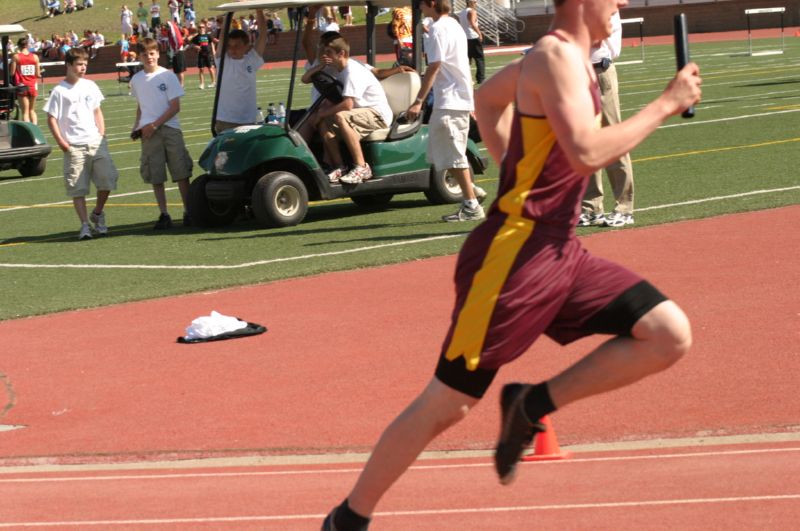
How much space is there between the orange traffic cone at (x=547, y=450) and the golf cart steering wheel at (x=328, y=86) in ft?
27.4

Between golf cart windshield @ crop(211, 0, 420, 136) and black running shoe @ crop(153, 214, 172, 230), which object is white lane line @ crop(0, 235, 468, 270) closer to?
golf cart windshield @ crop(211, 0, 420, 136)

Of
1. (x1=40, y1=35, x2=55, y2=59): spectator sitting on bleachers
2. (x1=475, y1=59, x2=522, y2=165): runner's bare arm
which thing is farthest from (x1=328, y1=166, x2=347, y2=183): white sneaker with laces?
(x1=40, y1=35, x2=55, y2=59): spectator sitting on bleachers

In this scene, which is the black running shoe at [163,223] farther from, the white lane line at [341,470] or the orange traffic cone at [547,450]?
the orange traffic cone at [547,450]

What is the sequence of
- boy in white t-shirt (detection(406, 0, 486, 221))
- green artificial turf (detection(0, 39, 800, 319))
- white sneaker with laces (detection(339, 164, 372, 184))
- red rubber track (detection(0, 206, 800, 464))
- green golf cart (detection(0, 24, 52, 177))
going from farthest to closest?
green golf cart (detection(0, 24, 52, 177))
white sneaker with laces (detection(339, 164, 372, 184))
boy in white t-shirt (detection(406, 0, 486, 221))
green artificial turf (detection(0, 39, 800, 319))
red rubber track (detection(0, 206, 800, 464))

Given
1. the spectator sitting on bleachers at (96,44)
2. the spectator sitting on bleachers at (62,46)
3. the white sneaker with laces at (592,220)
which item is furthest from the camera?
the spectator sitting on bleachers at (96,44)

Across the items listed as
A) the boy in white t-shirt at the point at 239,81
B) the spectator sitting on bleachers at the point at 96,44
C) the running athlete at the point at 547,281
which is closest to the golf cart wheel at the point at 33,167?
the boy in white t-shirt at the point at 239,81

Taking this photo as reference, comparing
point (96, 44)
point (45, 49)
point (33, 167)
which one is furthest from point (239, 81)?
point (45, 49)

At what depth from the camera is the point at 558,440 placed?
700 centimetres

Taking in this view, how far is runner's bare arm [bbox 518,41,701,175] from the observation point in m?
4.27

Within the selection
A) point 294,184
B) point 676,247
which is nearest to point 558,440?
point 676,247

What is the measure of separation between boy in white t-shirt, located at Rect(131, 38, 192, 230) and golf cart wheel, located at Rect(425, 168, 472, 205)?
2594 millimetres

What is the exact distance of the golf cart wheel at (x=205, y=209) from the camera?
1505 cm

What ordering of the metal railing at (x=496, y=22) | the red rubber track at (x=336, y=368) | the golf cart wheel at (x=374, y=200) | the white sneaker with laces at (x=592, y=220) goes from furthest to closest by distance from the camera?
1. the metal railing at (x=496, y=22)
2. the golf cart wheel at (x=374, y=200)
3. the white sneaker with laces at (x=592, y=220)
4. the red rubber track at (x=336, y=368)

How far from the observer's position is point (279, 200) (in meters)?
14.6
